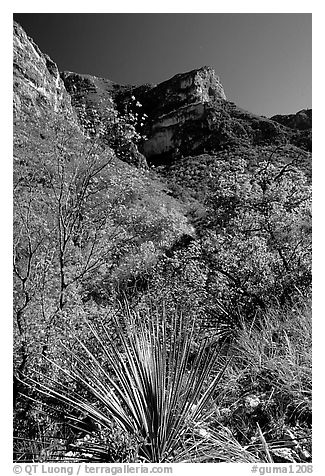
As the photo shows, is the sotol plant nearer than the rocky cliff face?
Yes

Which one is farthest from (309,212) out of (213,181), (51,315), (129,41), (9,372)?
(9,372)

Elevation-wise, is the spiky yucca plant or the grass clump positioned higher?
the spiky yucca plant

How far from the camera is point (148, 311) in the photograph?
2852mm

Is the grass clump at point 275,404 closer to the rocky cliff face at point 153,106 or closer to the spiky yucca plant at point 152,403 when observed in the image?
the spiky yucca plant at point 152,403

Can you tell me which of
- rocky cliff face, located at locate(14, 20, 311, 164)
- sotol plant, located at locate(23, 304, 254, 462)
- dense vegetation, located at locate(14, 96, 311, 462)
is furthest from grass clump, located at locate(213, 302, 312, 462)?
rocky cliff face, located at locate(14, 20, 311, 164)

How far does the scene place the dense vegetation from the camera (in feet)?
6.03

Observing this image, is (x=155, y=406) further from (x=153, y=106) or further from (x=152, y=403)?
(x=153, y=106)

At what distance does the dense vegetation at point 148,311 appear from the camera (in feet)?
6.03

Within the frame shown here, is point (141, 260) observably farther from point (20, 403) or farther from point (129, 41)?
point (129, 41)

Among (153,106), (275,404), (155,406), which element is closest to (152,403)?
(155,406)

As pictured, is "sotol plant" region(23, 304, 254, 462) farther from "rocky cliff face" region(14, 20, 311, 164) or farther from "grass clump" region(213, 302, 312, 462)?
"rocky cliff face" region(14, 20, 311, 164)

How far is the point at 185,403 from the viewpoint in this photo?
182 cm

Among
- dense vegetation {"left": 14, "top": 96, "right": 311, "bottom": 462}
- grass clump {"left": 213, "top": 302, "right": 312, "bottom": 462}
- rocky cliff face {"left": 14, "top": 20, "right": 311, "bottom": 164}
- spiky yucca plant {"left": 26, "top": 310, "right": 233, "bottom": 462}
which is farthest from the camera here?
rocky cliff face {"left": 14, "top": 20, "right": 311, "bottom": 164}

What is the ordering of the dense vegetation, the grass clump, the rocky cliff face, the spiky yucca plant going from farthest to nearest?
the rocky cliff face
the grass clump
the dense vegetation
the spiky yucca plant
